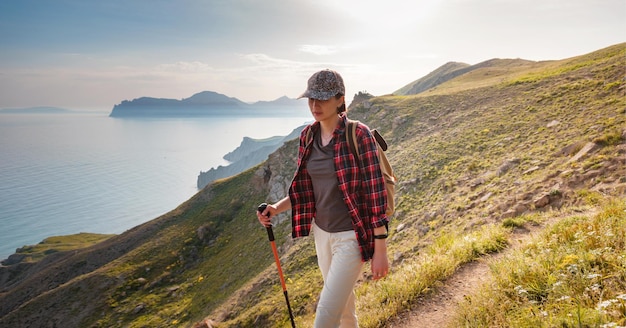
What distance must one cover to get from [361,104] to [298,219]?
4418cm

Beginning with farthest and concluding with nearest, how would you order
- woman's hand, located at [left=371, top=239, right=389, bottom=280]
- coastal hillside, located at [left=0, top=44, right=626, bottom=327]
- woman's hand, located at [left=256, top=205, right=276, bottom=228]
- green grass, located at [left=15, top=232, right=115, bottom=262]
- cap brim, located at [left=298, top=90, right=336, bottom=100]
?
green grass, located at [left=15, top=232, right=115, bottom=262], coastal hillside, located at [left=0, top=44, right=626, bottom=327], woman's hand, located at [left=256, top=205, right=276, bottom=228], cap brim, located at [left=298, top=90, right=336, bottom=100], woman's hand, located at [left=371, top=239, right=389, bottom=280]

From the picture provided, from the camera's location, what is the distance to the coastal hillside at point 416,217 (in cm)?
781

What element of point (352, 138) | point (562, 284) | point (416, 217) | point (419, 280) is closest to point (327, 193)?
point (352, 138)

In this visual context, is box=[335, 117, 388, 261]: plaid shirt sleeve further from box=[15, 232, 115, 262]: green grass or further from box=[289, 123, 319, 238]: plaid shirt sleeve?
box=[15, 232, 115, 262]: green grass

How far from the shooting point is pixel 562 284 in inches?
151

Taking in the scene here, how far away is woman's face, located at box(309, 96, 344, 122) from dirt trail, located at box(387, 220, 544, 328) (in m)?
3.76

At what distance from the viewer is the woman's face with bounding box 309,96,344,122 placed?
363 centimetres

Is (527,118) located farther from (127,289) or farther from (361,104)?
(127,289)

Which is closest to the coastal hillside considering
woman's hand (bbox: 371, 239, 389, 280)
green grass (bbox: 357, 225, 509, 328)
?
green grass (bbox: 357, 225, 509, 328)

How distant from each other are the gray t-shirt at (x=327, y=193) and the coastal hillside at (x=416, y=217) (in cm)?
275

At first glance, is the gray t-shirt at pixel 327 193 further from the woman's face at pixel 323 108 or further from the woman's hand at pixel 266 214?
the woman's hand at pixel 266 214

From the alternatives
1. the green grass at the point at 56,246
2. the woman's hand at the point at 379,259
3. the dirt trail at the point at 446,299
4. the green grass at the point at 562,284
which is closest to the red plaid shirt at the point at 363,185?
the woman's hand at the point at 379,259

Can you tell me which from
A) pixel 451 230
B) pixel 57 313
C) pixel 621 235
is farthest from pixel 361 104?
pixel 57 313

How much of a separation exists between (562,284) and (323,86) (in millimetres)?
4053
